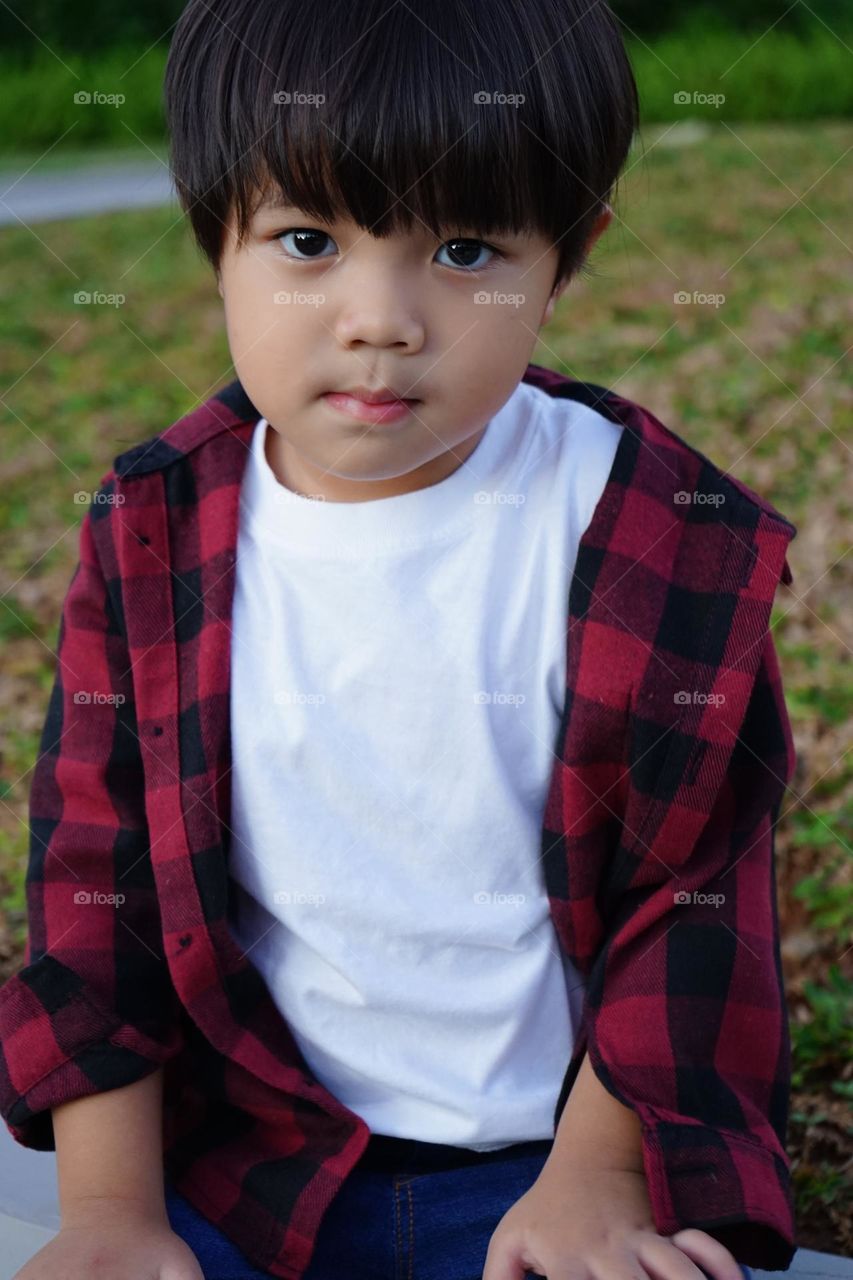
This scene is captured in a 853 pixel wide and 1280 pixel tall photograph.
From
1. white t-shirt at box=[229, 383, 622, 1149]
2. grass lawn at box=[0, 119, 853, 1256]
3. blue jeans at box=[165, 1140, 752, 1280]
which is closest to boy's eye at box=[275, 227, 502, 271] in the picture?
white t-shirt at box=[229, 383, 622, 1149]

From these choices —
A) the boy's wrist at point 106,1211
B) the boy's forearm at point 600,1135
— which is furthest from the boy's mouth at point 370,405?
the boy's wrist at point 106,1211

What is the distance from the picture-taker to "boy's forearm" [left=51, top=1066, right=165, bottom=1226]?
4.59 feet

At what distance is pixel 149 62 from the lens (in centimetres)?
940

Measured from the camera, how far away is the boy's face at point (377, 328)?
1.26 m

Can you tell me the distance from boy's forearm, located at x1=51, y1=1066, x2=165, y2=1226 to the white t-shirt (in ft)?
0.67

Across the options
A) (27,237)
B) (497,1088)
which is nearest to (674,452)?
(497,1088)

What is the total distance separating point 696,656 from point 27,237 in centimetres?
621

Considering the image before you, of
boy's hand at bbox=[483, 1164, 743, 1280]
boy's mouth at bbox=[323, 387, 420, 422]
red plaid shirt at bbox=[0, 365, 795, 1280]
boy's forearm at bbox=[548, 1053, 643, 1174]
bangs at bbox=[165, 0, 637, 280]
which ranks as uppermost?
bangs at bbox=[165, 0, 637, 280]

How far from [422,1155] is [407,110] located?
1.03 meters

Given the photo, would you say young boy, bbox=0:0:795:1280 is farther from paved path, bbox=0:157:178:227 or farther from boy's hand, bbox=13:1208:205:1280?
paved path, bbox=0:157:178:227

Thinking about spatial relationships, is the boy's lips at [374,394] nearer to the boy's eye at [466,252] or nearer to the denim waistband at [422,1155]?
the boy's eye at [466,252]

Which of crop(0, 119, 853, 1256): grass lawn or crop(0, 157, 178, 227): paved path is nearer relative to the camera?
crop(0, 119, 853, 1256): grass lawn

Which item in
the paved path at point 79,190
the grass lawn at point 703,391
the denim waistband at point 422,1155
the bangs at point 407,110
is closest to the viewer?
the bangs at point 407,110

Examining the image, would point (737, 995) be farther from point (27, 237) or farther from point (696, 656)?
point (27, 237)
